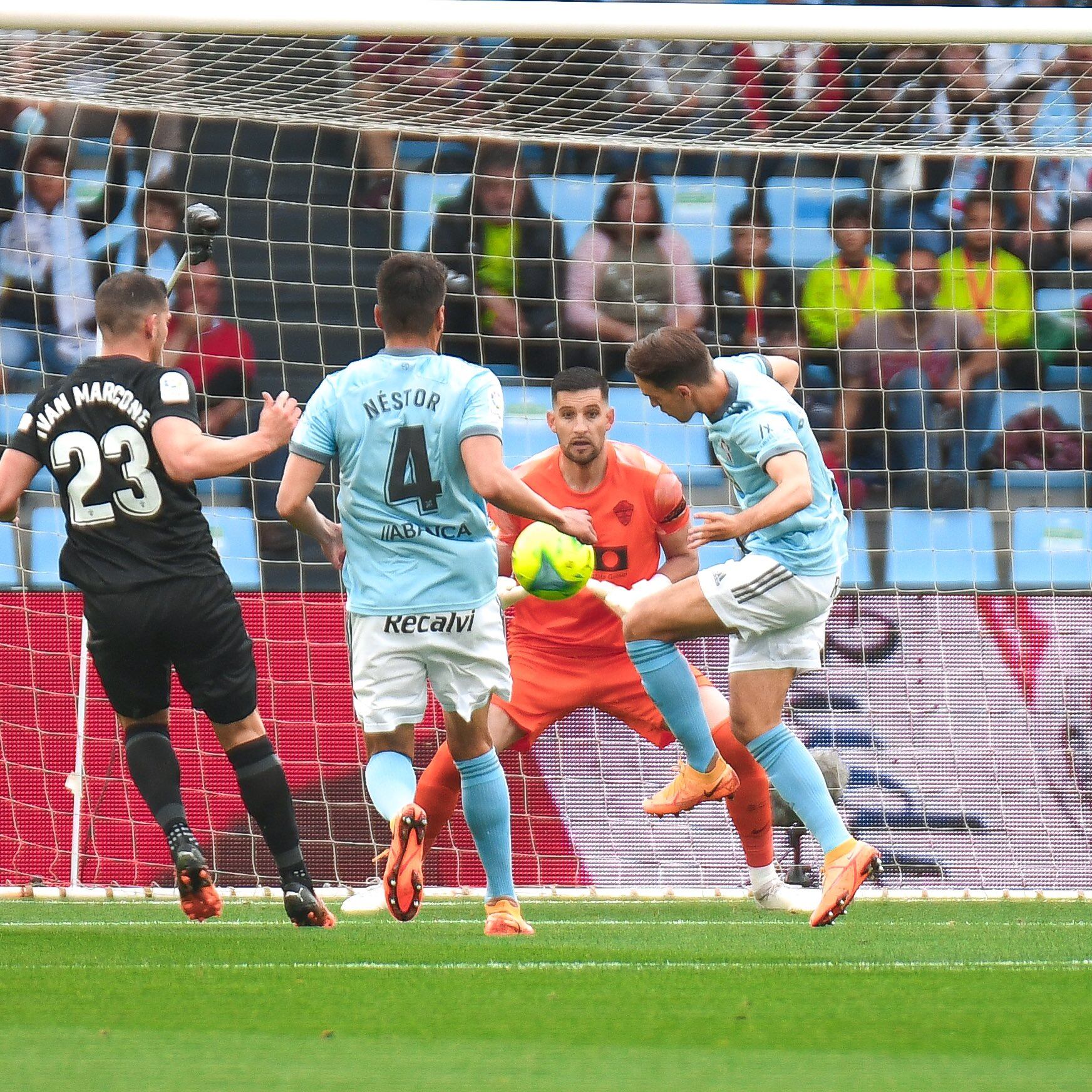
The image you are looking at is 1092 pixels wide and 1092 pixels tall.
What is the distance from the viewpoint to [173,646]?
4.48 metres

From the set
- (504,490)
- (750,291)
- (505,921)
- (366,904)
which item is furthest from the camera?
(750,291)

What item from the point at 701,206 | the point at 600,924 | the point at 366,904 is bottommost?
the point at 366,904

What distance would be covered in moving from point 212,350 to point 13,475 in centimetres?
402

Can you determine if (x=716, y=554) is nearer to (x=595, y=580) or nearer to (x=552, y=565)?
(x=595, y=580)

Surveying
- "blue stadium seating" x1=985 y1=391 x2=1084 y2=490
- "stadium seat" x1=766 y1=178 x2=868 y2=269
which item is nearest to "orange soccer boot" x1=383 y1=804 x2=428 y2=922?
"blue stadium seating" x1=985 y1=391 x2=1084 y2=490

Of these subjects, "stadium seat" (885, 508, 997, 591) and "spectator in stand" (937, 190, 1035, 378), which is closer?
"stadium seat" (885, 508, 997, 591)

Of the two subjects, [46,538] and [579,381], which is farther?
[46,538]

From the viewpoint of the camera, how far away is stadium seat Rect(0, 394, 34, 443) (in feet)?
26.9

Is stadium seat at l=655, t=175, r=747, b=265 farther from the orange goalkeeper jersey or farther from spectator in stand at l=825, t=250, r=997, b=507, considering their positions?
the orange goalkeeper jersey

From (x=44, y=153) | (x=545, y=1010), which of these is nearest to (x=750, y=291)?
(x=44, y=153)

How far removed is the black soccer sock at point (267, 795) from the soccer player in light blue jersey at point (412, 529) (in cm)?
41

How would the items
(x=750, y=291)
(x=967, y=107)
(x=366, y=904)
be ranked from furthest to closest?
1. (x=750, y=291)
2. (x=967, y=107)
3. (x=366, y=904)

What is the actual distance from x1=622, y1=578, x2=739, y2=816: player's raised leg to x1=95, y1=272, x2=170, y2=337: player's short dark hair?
1649 mm

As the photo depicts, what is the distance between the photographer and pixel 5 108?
845 centimetres
